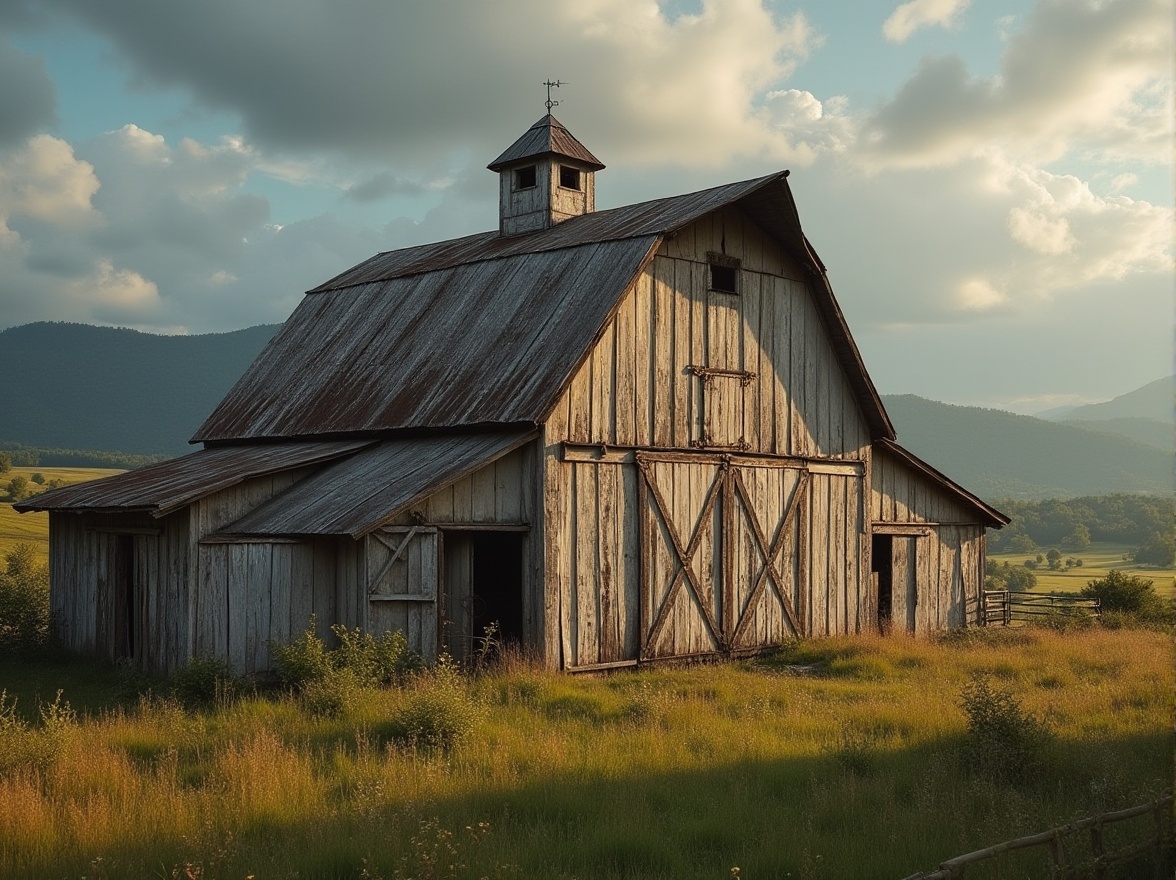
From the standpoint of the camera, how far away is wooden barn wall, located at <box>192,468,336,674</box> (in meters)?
17.8

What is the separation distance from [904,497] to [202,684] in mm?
15762

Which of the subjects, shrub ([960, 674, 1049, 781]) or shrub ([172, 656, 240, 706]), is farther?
shrub ([172, 656, 240, 706])

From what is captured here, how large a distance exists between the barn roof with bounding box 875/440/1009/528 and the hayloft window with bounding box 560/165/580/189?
8.72 metres

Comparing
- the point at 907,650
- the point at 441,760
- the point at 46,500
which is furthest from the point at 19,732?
the point at 907,650

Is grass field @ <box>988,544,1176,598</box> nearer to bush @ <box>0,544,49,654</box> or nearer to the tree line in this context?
the tree line

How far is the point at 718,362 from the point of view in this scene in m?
22.0

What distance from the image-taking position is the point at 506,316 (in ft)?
72.6

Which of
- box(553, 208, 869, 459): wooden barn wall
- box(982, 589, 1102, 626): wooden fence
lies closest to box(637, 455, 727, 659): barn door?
box(553, 208, 869, 459): wooden barn wall

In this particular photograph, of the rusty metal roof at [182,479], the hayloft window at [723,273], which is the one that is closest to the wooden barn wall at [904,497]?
the hayloft window at [723,273]

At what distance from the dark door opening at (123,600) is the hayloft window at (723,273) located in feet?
35.5

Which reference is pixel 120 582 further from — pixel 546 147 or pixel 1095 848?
pixel 1095 848

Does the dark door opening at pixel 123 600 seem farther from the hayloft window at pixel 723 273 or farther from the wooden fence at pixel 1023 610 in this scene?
the wooden fence at pixel 1023 610

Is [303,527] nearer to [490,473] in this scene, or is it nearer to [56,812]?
[490,473]

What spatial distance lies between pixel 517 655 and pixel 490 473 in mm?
2759
